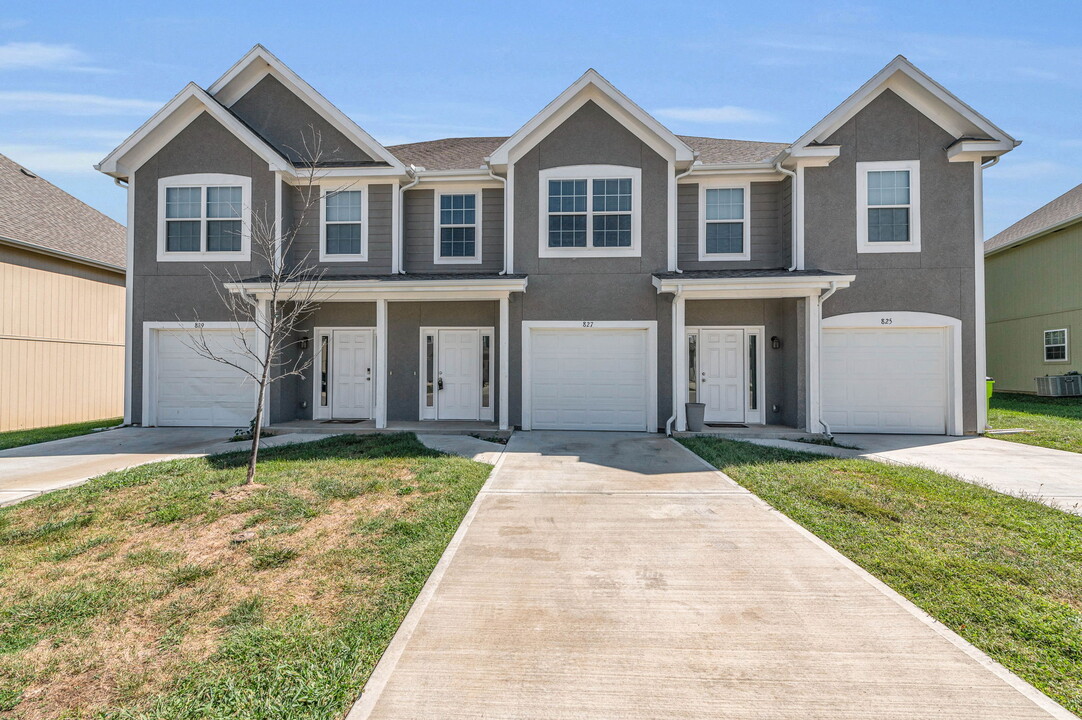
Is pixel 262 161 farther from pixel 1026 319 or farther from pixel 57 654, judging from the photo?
pixel 1026 319

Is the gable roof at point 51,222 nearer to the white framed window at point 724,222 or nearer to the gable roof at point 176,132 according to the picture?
the gable roof at point 176,132

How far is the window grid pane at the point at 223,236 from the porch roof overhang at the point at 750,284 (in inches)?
367

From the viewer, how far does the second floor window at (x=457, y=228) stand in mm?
13039

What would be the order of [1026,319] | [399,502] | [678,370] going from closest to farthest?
[399,502] < [678,370] < [1026,319]

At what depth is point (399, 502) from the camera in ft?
A: 20.6

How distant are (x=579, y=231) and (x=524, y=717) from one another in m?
10.3

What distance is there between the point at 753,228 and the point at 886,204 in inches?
106

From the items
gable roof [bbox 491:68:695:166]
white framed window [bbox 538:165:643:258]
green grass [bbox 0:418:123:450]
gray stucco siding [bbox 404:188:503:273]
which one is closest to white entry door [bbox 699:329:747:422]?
white framed window [bbox 538:165:643:258]

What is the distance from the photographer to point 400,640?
338 centimetres

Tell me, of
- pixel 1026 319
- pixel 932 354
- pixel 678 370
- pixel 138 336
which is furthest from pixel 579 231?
pixel 1026 319

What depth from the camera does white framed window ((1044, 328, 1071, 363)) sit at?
18.1 meters

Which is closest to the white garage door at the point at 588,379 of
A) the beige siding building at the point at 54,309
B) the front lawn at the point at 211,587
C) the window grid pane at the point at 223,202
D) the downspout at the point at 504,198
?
the downspout at the point at 504,198

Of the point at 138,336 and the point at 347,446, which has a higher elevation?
the point at 138,336

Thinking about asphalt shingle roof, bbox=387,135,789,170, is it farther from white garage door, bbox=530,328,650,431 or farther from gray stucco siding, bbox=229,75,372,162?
white garage door, bbox=530,328,650,431
